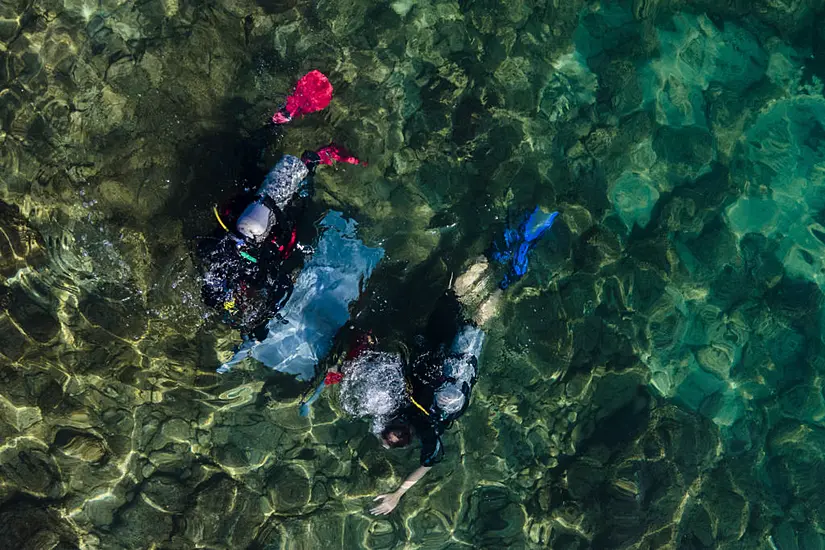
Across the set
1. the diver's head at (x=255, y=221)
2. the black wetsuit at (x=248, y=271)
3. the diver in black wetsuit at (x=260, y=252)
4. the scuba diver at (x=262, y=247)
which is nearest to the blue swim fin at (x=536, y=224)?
the scuba diver at (x=262, y=247)

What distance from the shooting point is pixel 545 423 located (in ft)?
23.1

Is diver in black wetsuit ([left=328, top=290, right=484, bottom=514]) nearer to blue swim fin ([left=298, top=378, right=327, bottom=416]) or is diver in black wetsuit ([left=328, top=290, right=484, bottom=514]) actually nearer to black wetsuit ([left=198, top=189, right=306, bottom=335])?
blue swim fin ([left=298, top=378, right=327, bottom=416])

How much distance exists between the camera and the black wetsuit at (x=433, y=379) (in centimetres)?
581

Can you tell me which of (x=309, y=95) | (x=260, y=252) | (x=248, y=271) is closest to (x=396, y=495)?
(x=248, y=271)

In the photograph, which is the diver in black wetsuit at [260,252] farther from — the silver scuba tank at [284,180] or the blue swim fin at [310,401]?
the blue swim fin at [310,401]

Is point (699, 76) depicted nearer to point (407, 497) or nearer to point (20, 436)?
point (407, 497)

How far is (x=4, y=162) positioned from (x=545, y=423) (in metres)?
7.29

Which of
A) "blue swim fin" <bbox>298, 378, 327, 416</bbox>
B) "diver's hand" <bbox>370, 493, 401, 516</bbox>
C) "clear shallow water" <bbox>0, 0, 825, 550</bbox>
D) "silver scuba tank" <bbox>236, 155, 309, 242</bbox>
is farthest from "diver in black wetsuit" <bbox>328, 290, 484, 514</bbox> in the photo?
"silver scuba tank" <bbox>236, 155, 309, 242</bbox>

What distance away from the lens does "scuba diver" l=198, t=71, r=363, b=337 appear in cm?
516

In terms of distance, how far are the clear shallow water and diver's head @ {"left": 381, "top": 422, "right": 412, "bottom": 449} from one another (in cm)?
74

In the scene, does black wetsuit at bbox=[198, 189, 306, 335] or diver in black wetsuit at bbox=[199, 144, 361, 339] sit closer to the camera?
diver in black wetsuit at bbox=[199, 144, 361, 339]

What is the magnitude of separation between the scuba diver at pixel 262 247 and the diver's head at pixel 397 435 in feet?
5.94

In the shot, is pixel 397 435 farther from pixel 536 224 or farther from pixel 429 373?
pixel 536 224

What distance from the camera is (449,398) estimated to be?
571 centimetres
